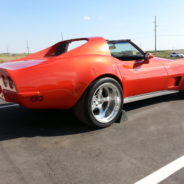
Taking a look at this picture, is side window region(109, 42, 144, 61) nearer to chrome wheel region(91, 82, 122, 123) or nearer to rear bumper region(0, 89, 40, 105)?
chrome wheel region(91, 82, 122, 123)

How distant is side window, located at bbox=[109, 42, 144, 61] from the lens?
12.4 feet

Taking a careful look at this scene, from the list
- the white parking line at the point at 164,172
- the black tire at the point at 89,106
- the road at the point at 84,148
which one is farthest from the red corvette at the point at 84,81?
the white parking line at the point at 164,172

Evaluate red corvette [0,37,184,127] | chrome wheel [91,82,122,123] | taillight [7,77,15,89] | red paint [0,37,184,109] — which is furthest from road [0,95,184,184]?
taillight [7,77,15,89]

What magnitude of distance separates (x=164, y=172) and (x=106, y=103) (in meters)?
1.43

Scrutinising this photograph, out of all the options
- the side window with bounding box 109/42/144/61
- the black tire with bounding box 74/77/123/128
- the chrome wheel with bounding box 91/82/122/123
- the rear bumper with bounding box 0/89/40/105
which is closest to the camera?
the rear bumper with bounding box 0/89/40/105

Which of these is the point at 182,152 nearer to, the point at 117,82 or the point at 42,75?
the point at 117,82

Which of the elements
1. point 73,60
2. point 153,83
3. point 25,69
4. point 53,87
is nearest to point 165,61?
point 153,83

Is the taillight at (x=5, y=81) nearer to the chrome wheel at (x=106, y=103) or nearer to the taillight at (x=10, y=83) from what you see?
the taillight at (x=10, y=83)

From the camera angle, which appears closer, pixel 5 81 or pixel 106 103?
pixel 5 81

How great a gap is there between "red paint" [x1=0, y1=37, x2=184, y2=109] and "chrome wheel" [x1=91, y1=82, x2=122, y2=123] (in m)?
0.19

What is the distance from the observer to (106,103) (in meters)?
3.15

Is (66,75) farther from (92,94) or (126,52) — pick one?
(126,52)

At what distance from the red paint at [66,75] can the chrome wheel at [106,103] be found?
7.4 inches

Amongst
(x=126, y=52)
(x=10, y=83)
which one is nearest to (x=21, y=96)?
(x=10, y=83)
